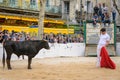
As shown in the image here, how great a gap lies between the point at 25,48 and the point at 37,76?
3.85 metres

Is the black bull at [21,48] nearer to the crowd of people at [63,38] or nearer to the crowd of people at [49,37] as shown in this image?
the crowd of people at [49,37]

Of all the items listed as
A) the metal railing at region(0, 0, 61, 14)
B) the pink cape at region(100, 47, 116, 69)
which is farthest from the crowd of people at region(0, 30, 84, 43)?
the metal railing at region(0, 0, 61, 14)

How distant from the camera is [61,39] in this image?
33.0 metres

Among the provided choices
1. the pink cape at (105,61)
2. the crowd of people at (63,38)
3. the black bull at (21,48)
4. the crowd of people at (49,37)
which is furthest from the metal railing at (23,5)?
the pink cape at (105,61)

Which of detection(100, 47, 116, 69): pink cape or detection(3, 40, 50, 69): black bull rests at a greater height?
detection(3, 40, 50, 69): black bull

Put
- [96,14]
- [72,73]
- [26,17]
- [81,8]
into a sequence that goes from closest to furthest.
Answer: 1. [72,73]
2. [96,14]
3. [26,17]
4. [81,8]

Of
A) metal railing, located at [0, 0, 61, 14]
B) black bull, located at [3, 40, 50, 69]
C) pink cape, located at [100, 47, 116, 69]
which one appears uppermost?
metal railing, located at [0, 0, 61, 14]

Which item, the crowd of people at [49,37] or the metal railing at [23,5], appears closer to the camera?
the crowd of people at [49,37]

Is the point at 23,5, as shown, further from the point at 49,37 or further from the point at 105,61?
the point at 105,61

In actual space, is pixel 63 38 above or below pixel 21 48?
below

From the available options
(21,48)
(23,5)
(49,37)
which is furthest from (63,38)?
(23,5)

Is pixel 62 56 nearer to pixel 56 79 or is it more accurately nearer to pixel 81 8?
pixel 56 79

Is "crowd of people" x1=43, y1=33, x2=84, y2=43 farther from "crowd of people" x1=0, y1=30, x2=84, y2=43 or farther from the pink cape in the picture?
the pink cape

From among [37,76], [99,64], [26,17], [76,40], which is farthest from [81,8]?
[37,76]
